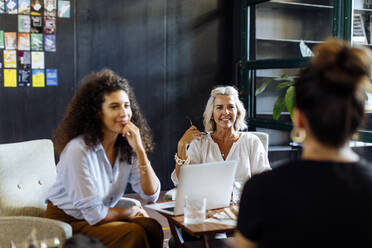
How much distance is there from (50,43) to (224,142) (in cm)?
262

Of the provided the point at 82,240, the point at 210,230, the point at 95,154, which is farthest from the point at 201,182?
the point at 82,240

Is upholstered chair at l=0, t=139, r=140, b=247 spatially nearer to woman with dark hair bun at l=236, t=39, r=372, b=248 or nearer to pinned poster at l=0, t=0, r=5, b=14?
woman with dark hair bun at l=236, t=39, r=372, b=248

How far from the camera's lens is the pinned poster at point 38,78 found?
4777 millimetres

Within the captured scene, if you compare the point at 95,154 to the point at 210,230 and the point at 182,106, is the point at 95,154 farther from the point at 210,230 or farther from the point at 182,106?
the point at 182,106

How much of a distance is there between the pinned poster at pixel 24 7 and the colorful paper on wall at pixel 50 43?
308mm

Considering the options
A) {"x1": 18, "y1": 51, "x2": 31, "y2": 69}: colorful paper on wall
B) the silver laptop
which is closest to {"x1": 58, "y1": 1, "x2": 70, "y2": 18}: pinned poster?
{"x1": 18, "y1": 51, "x2": 31, "y2": 69}: colorful paper on wall

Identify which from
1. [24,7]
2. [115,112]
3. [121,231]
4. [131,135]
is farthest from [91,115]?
[24,7]

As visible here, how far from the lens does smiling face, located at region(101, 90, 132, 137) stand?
7.99 feet

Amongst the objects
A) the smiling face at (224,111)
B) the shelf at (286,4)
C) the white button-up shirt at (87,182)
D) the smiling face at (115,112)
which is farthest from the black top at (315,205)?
the shelf at (286,4)

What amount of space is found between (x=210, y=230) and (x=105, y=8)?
3614 mm

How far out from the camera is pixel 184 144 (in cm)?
294

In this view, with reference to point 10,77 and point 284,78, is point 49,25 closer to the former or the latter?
point 10,77

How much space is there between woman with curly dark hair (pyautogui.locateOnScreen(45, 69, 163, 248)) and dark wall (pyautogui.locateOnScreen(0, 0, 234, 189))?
2.48 metres

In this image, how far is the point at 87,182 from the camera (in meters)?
2.27
